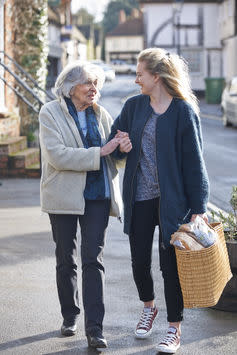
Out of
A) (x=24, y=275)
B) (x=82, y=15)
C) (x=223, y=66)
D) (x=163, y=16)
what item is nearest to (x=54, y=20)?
(x=163, y=16)

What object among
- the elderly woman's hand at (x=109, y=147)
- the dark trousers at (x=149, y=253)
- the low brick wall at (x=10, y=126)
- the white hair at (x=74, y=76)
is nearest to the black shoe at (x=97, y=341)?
the dark trousers at (x=149, y=253)

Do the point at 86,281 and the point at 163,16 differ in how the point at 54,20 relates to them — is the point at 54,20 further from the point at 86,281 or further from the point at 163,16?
the point at 86,281

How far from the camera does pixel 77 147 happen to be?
523 centimetres

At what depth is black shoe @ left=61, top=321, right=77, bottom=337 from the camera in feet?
17.6

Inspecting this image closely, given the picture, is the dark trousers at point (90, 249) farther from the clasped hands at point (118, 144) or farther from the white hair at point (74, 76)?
the white hair at point (74, 76)

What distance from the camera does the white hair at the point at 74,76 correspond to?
5156mm

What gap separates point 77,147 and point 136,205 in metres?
0.52

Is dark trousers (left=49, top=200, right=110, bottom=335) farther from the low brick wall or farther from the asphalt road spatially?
the low brick wall

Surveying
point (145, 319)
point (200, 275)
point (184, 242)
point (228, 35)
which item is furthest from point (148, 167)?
point (228, 35)

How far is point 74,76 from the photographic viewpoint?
16.9ft

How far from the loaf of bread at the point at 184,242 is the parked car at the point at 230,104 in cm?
2172

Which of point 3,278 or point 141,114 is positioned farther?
point 3,278

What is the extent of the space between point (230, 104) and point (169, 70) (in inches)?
882

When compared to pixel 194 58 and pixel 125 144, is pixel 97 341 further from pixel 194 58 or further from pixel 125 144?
pixel 194 58
